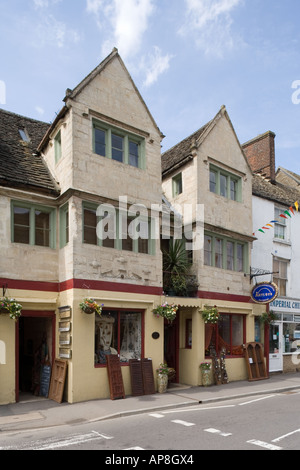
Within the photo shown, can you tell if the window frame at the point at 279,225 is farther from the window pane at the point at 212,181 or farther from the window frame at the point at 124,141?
the window frame at the point at 124,141

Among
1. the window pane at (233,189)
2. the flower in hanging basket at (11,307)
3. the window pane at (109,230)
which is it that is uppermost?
the window pane at (233,189)

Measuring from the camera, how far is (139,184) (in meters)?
15.3

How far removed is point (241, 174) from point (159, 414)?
11665 mm

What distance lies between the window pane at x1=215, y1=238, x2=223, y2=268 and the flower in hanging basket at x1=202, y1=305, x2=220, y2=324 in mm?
2129

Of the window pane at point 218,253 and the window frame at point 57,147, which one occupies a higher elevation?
the window frame at point 57,147

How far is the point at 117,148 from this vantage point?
15.1 m

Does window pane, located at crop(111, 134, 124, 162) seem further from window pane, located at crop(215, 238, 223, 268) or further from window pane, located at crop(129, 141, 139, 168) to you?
window pane, located at crop(215, 238, 223, 268)

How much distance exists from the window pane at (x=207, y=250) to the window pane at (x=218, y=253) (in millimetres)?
424

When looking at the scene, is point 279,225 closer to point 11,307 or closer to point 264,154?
point 264,154

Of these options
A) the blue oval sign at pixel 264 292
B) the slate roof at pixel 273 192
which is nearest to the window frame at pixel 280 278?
the slate roof at pixel 273 192

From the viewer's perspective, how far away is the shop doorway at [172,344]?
1689 cm

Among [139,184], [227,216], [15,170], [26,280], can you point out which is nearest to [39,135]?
[15,170]

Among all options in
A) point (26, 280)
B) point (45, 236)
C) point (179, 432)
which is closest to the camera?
point (179, 432)
